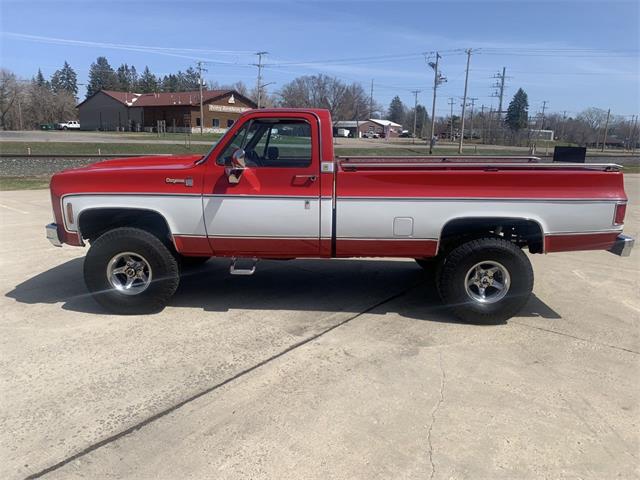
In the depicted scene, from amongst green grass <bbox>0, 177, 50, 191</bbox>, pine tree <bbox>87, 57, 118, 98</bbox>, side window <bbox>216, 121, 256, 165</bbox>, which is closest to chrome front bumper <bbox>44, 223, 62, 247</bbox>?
side window <bbox>216, 121, 256, 165</bbox>

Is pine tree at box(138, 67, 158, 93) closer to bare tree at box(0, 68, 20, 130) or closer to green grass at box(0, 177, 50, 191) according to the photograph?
bare tree at box(0, 68, 20, 130)

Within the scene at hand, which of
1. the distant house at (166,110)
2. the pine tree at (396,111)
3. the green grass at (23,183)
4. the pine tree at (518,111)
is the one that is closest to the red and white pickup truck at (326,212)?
the green grass at (23,183)

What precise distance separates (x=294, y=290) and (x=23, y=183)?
12794 millimetres


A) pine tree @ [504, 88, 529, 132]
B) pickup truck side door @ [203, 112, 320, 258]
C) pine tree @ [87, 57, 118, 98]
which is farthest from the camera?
pine tree @ [87, 57, 118, 98]

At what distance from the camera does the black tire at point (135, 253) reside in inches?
190

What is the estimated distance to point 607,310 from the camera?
213 inches

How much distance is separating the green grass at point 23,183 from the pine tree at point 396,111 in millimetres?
173020

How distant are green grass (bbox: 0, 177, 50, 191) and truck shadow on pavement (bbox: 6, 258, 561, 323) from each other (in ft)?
29.6

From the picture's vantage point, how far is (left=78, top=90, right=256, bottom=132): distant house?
78.3 metres

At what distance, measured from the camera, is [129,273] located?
16.3 feet

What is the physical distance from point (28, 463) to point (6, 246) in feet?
18.6

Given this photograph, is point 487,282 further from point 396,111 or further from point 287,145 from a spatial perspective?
point 396,111

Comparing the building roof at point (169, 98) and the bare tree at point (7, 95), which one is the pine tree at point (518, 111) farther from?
the bare tree at point (7, 95)

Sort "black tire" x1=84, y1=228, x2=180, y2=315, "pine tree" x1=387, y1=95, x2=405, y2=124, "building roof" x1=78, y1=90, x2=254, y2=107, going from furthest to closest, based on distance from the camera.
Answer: "pine tree" x1=387, y1=95, x2=405, y2=124 < "building roof" x1=78, y1=90, x2=254, y2=107 < "black tire" x1=84, y1=228, x2=180, y2=315
